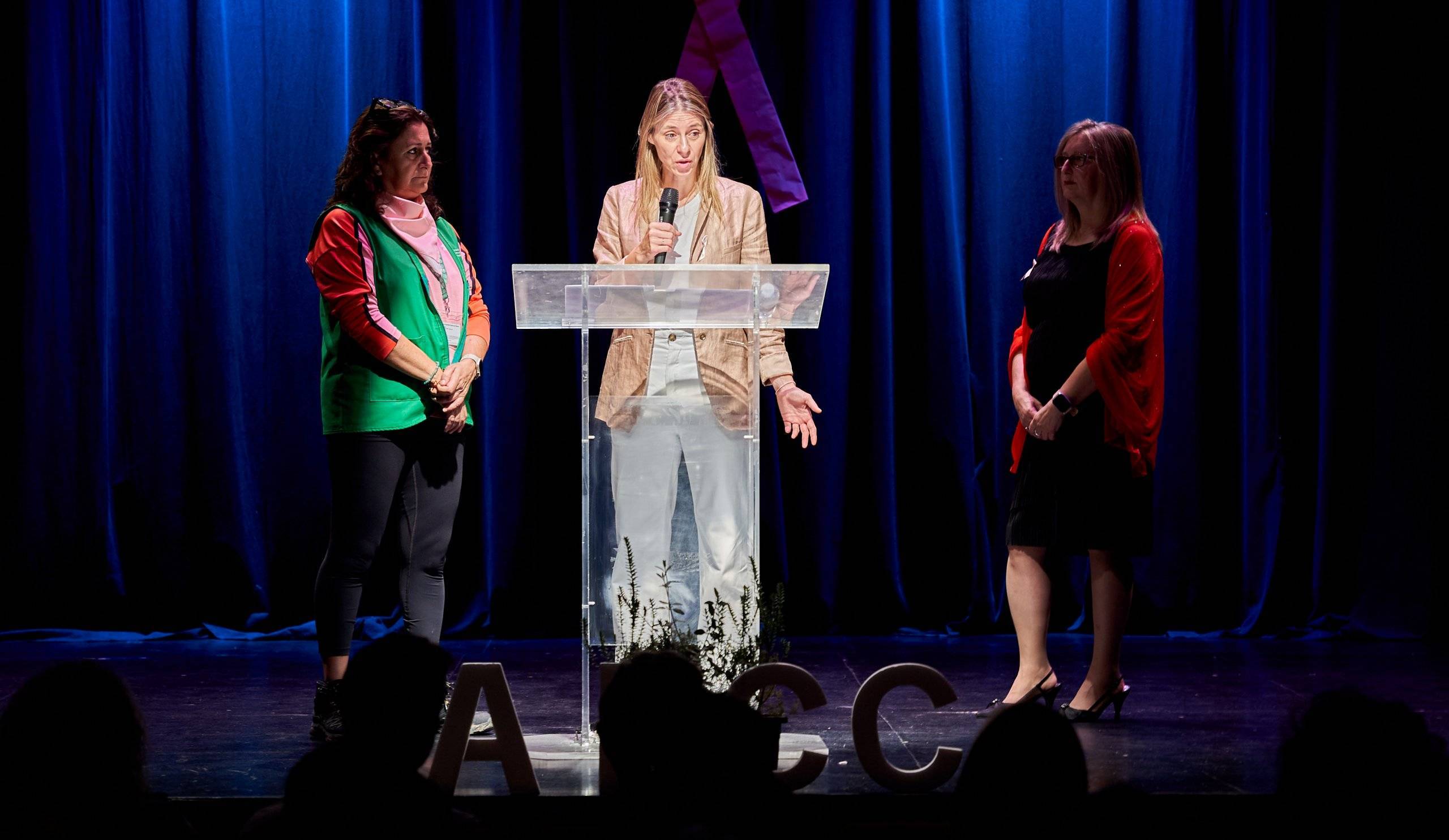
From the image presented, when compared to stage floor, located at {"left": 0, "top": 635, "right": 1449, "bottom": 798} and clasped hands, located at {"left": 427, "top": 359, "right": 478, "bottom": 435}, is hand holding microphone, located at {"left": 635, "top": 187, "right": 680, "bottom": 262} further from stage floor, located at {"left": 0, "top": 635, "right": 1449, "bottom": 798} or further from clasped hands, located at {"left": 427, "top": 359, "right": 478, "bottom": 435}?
stage floor, located at {"left": 0, "top": 635, "right": 1449, "bottom": 798}

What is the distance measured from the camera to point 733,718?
4.91 feet

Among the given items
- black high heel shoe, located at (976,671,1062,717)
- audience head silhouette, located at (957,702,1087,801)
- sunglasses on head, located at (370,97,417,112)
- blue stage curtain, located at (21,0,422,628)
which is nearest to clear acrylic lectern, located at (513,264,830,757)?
sunglasses on head, located at (370,97,417,112)

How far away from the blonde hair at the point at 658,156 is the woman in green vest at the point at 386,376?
544mm

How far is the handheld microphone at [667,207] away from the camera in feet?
8.91

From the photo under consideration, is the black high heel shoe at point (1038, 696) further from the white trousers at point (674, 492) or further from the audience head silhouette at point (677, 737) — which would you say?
the audience head silhouette at point (677, 737)

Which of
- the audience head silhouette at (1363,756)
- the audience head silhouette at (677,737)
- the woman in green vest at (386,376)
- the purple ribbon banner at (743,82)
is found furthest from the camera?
the purple ribbon banner at (743,82)

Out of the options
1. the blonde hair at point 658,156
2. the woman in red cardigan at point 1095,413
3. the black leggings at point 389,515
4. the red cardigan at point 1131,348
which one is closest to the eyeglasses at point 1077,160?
the woman in red cardigan at point 1095,413

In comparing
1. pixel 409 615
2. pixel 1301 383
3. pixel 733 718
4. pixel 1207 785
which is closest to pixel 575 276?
pixel 409 615

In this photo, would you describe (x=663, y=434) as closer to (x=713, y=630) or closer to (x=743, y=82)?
(x=713, y=630)

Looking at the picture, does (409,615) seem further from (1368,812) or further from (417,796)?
(1368,812)

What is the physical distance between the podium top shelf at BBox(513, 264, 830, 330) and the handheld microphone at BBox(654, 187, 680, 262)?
4.3 inches

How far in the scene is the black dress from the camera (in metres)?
3.12

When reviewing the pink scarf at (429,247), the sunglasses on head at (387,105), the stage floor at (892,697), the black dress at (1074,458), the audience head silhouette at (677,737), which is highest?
the sunglasses on head at (387,105)

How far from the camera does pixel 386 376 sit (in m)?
2.86
